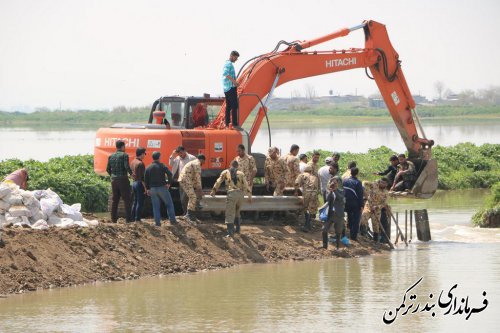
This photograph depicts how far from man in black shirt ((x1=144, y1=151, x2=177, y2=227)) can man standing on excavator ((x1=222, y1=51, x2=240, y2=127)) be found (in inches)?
95.6

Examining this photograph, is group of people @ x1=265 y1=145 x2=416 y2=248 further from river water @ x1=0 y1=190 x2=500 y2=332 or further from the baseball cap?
the baseball cap

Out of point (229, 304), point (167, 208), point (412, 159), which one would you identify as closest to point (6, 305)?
point (229, 304)

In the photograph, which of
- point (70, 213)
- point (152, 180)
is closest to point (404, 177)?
point (152, 180)

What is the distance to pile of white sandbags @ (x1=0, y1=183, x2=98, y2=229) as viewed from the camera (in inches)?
747

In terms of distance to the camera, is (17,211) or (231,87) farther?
(231,87)

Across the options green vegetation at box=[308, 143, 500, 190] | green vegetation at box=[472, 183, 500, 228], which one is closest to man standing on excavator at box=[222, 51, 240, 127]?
green vegetation at box=[472, 183, 500, 228]

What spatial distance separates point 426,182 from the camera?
23.7 m

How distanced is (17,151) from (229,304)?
1594 inches

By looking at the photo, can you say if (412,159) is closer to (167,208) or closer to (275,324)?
(167,208)

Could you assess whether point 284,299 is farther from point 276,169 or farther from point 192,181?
point 276,169

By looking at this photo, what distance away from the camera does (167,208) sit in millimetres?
20562

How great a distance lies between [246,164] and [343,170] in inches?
651

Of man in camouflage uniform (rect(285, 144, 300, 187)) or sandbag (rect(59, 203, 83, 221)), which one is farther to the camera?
man in camouflage uniform (rect(285, 144, 300, 187))

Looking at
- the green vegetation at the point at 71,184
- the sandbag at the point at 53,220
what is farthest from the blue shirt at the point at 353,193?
the green vegetation at the point at 71,184
